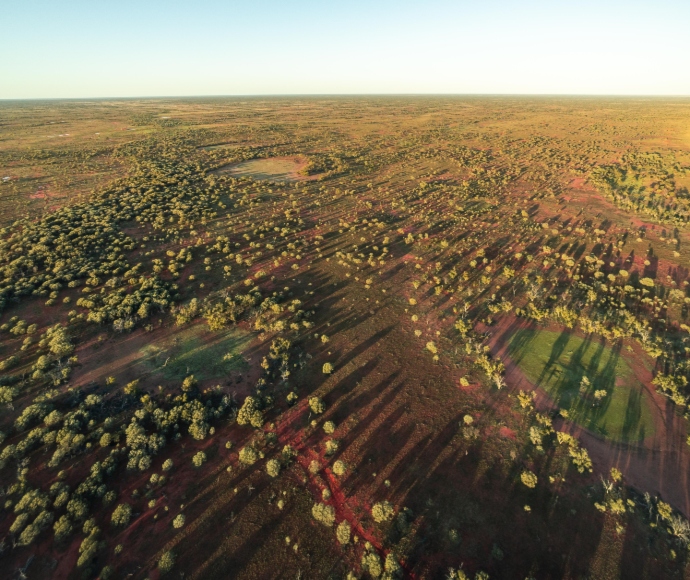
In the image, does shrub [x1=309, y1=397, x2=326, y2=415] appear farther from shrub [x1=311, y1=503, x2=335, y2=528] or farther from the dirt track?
the dirt track

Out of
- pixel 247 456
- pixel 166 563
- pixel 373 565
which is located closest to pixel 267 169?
pixel 247 456

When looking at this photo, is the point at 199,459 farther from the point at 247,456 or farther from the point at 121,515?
the point at 121,515

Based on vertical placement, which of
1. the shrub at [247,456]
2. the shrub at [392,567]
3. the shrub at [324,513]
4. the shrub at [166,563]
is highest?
the shrub at [247,456]

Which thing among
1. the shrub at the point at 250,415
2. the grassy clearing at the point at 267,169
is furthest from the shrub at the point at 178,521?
the grassy clearing at the point at 267,169

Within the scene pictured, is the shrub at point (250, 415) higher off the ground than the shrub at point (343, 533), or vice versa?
the shrub at point (250, 415)

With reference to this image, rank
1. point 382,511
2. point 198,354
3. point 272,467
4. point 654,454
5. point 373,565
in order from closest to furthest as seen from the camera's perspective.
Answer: point 373,565, point 382,511, point 272,467, point 654,454, point 198,354

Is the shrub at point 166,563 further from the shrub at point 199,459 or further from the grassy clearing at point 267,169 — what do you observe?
the grassy clearing at point 267,169
